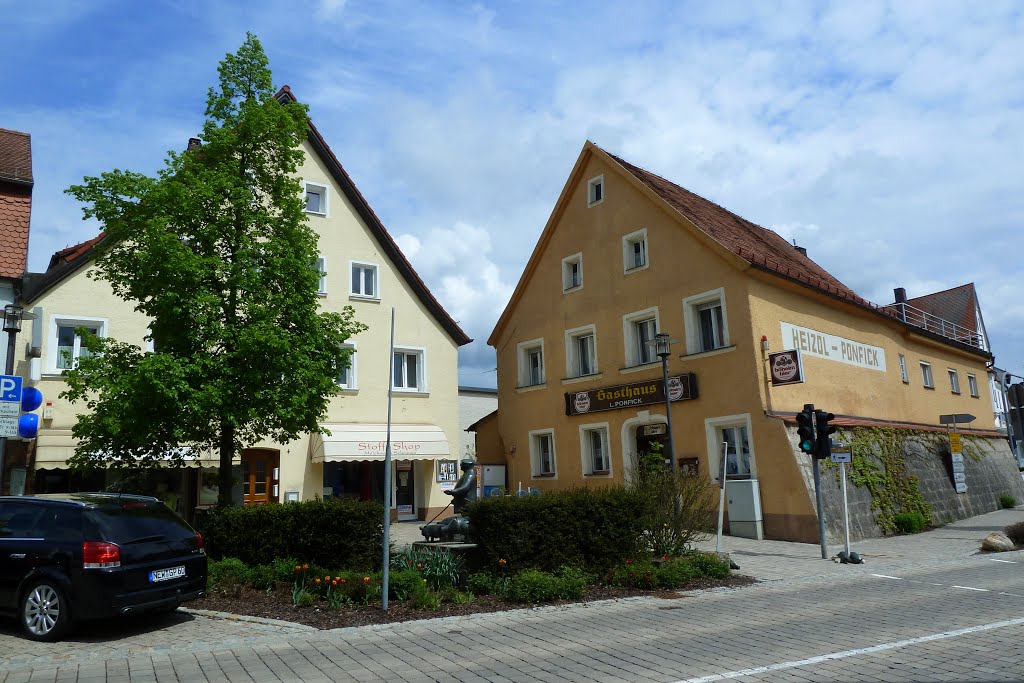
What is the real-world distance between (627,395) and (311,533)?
45.2 ft

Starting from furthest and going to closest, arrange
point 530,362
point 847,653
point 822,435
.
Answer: point 530,362 → point 822,435 → point 847,653

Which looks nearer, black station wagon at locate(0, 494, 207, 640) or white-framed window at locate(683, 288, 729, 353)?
black station wagon at locate(0, 494, 207, 640)

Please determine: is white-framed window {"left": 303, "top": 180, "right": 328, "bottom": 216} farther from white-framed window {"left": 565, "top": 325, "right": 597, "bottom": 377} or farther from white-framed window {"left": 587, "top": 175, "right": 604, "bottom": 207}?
white-framed window {"left": 565, "top": 325, "right": 597, "bottom": 377}

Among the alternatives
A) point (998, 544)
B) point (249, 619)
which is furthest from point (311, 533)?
point (998, 544)

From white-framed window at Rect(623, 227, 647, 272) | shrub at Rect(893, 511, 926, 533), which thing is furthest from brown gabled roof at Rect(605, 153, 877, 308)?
shrub at Rect(893, 511, 926, 533)

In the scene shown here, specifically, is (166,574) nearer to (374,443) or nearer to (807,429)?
(807,429)

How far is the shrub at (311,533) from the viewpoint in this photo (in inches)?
463

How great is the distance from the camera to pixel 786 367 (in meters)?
19.8

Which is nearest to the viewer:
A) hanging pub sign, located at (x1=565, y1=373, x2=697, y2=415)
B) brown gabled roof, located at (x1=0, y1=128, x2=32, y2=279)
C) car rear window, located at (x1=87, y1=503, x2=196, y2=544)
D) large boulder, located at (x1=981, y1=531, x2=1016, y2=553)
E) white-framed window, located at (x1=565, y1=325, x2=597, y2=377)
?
car rear window, located at (x1=87, y1=503, x2=196, y2=544)

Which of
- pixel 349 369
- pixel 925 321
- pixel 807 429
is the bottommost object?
pixel 807 429

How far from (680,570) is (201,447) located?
934 cm

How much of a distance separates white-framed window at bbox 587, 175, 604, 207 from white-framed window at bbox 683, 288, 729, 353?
577 cm

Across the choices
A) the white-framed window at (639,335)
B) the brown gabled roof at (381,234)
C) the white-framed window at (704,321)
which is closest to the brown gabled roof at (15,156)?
the brown gabled roof at (381,234)

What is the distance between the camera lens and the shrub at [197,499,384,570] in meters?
11.8
